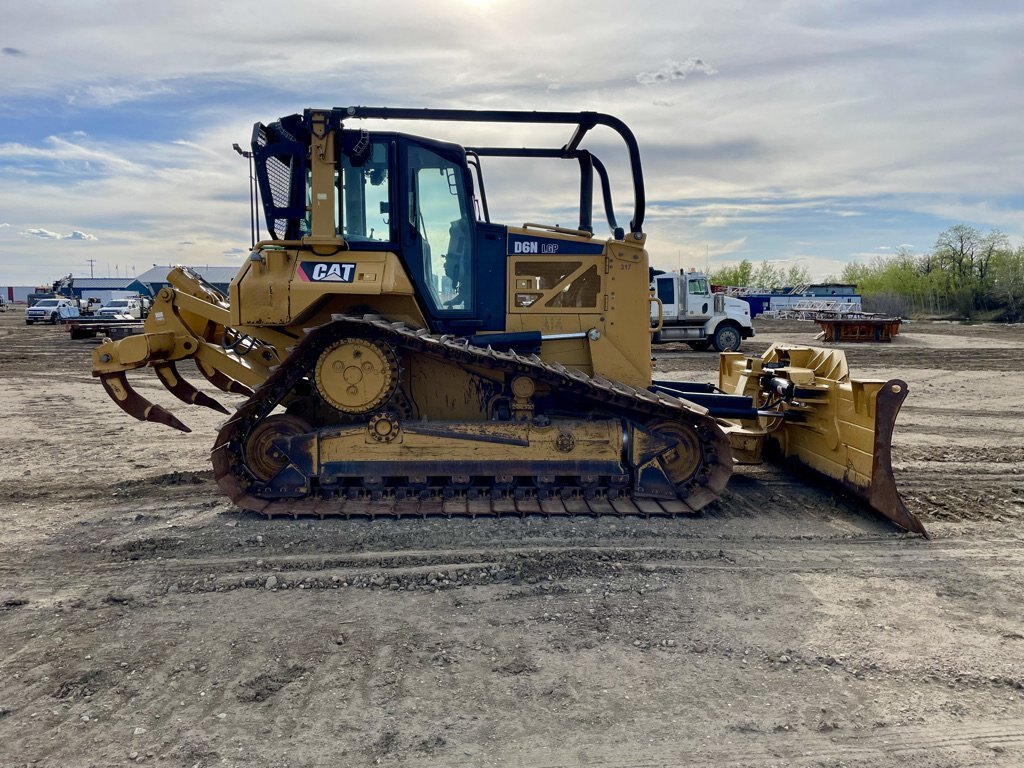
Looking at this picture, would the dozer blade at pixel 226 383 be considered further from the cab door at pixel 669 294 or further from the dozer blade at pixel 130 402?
the cab door at pixel 669 294

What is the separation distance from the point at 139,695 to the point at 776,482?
6266mm

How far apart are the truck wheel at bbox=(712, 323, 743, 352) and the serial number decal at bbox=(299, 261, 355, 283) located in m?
20.8

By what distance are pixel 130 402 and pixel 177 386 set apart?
567 mm

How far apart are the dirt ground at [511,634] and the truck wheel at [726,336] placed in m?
18.3

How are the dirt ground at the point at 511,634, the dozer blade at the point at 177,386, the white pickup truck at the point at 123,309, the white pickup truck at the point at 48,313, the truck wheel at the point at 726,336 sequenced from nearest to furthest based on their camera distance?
the dirt ground at the point at 511,634, the dozer blade at the point at 177,386, the truck wheel at the point at 726,336, the white pickup truck at the point at 123,309, the white pickup truck at the point at 48,313

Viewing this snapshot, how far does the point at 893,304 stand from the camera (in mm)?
62844

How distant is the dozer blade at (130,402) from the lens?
7297 mm

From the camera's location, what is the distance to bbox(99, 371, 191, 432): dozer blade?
7.30 m

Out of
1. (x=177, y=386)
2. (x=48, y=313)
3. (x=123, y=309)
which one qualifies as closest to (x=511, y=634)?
(x=177, y=386)

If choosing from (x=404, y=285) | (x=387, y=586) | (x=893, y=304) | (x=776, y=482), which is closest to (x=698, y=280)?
(x=776, y=482)

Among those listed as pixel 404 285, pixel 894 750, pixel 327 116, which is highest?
pixel 327 116

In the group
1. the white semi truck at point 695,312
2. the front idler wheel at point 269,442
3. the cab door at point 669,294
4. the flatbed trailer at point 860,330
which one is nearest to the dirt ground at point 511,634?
the front idler wheel at point 269,442

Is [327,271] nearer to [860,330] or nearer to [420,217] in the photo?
[420,217]

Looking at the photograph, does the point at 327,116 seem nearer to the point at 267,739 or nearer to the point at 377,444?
the point at 377,444
